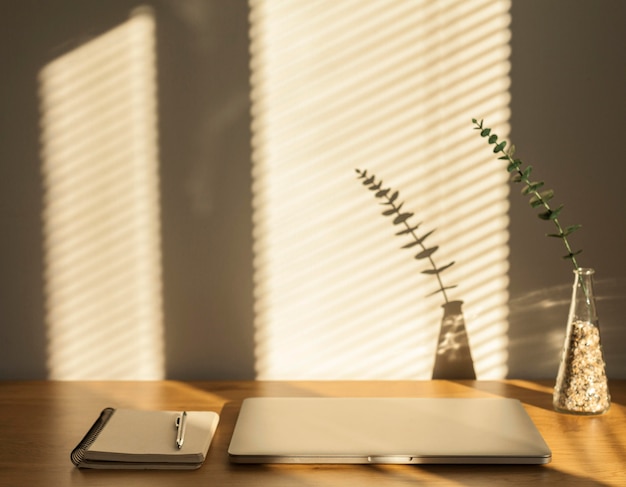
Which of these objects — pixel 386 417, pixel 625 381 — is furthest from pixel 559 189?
pixel 386 417

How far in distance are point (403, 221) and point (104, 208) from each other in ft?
1.86

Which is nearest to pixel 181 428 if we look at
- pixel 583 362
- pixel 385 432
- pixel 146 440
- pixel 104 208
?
pixel 146 440

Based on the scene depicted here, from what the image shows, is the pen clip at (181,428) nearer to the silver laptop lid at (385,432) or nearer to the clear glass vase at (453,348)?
the silver laptop lid at (385,432)

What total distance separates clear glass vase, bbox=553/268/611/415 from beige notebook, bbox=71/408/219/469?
575 mm

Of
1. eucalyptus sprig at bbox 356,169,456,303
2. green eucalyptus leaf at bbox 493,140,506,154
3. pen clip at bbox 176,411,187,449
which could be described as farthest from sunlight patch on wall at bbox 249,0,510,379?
pen clip at bbox 176,411,187,449

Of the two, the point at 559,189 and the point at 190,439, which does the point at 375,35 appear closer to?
the point at 559,189

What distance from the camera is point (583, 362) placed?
1197 mm

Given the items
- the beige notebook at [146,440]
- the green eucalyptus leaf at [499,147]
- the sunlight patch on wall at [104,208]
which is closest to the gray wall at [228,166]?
the sunlight patch on wall at [104,208]

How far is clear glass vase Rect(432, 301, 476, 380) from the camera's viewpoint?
140cm

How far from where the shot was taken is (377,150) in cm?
137

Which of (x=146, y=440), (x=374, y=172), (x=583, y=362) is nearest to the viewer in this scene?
(x=146, y=440)

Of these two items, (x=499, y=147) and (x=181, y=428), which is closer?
(x=181, y=428)

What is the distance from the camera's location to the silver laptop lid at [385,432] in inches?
40.2

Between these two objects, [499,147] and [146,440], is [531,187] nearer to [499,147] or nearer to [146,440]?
[499,147]
